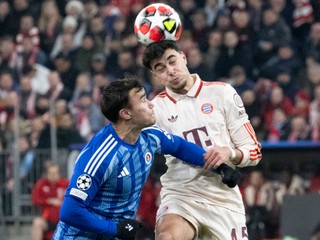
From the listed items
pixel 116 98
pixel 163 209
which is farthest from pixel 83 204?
pixel 163 209

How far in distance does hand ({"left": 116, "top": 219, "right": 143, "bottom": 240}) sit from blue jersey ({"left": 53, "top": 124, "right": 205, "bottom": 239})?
40mm

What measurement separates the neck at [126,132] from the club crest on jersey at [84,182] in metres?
0.42

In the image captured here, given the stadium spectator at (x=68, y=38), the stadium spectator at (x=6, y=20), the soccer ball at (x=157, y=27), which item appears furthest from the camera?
the stadium spectator at (x=6, y=20)

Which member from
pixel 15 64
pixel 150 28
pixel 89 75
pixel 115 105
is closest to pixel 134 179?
pixel 115 105

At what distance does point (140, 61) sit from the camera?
14789mm

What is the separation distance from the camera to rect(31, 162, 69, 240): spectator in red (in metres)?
13.0

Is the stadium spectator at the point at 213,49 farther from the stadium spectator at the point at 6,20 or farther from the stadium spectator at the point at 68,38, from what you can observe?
the stadium spectator at the point at 6,20

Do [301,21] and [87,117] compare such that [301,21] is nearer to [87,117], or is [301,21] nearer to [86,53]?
[87,117]

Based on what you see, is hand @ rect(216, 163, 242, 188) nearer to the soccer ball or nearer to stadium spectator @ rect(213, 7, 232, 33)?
the soccer ball

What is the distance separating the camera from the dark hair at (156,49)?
23.7 ft

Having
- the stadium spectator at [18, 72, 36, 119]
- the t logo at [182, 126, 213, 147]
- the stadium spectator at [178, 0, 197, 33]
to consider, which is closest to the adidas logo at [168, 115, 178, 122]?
the t logo at [182, 126, 213, 147]

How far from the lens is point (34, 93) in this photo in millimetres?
15219

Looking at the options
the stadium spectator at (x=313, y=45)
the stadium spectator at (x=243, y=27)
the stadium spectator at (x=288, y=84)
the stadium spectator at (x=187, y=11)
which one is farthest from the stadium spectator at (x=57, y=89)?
the stadium spectator at (x=313, y=45)

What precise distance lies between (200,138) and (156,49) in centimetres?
72
